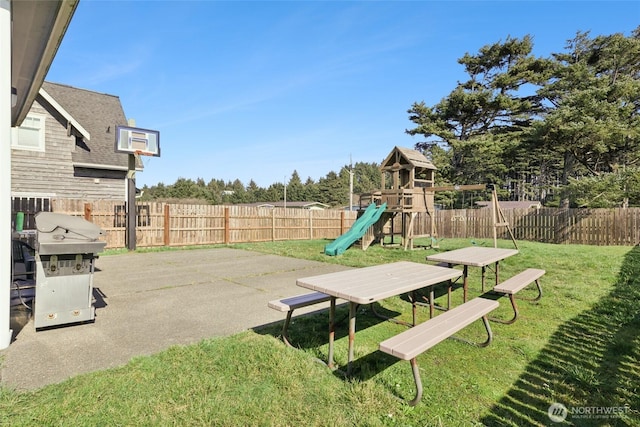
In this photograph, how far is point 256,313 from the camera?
4.68 metres

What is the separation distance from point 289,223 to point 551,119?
15.4 m

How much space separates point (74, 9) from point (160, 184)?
88.2m

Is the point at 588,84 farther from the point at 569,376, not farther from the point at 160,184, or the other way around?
the point at 160,184

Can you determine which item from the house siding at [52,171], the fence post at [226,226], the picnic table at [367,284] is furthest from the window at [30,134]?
the picnic table at [367,284]

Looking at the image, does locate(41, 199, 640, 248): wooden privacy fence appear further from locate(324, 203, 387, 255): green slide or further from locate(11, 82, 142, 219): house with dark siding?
locate(324, 203, 387, 255): green slide

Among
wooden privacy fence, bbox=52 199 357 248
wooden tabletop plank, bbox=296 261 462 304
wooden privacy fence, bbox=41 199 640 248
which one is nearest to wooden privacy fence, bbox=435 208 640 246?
wooden privacy fence, bbox=41 199 640 248

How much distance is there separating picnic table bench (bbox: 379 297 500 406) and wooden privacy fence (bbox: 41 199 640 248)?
40.1ft

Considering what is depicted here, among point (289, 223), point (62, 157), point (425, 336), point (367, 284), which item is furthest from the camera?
point (289, 223)

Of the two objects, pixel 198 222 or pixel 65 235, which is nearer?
pixel 65 235

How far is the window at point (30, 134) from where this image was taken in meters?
12.2

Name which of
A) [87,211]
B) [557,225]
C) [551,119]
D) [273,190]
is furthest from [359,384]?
→ [273,190]

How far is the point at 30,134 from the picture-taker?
41.0 feet

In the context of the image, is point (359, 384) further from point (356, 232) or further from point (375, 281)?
point (356, 232)

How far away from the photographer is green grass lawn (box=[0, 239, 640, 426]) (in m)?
2.29
